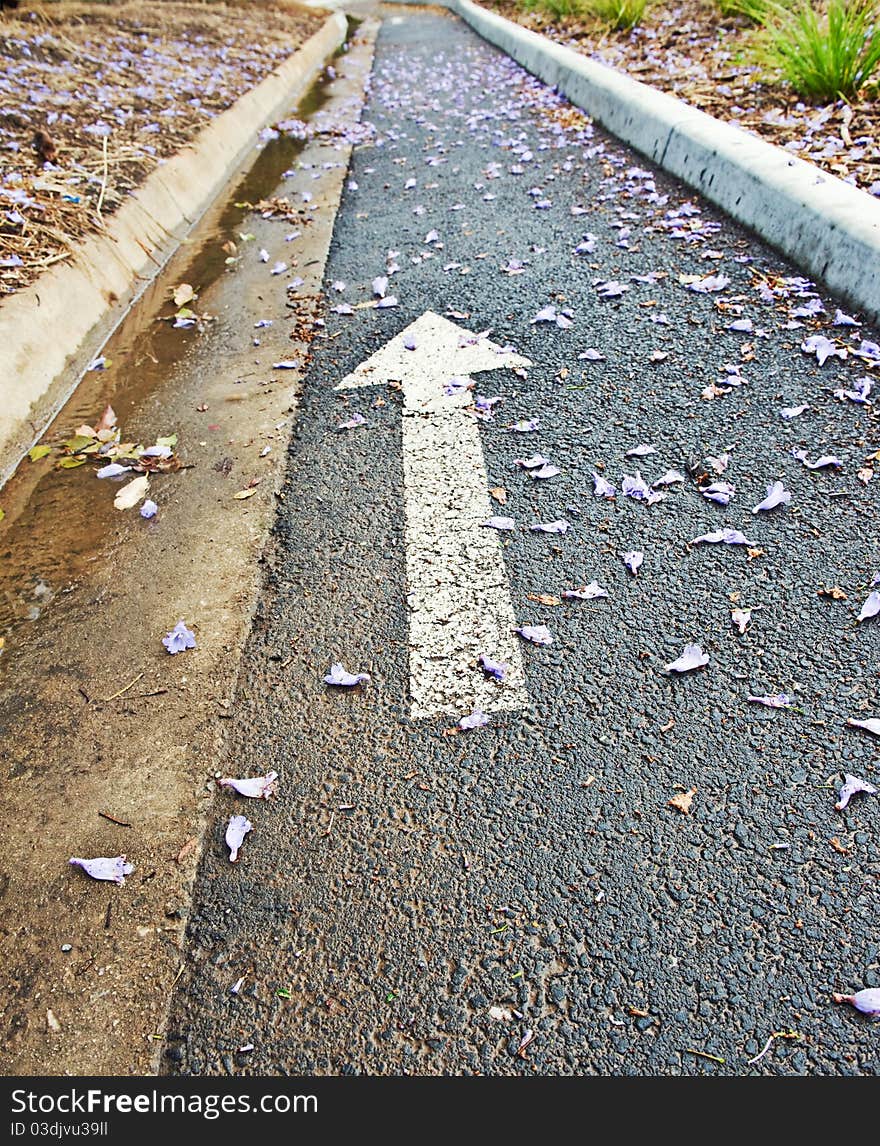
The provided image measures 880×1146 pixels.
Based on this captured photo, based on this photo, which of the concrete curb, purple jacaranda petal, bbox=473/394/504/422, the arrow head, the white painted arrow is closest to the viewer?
the white painted arrow

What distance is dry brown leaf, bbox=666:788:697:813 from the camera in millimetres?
1541

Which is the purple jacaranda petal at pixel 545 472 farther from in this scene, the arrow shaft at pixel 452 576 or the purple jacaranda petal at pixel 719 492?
the purple jacaranda petal at pixel 719 492

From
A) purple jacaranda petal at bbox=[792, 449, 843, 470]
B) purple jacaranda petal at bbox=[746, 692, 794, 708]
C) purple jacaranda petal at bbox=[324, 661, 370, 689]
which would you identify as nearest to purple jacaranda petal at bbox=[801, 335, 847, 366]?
purple jacaranda petal at bbox=[792, 449, 843, 470]

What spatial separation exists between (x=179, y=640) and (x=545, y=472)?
1.28 metres

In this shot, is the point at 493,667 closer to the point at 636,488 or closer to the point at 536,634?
the point at 536,634

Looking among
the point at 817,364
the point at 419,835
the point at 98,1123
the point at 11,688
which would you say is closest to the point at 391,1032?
the point at 419,835

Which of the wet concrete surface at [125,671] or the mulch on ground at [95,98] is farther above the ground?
the mulch on ground at [95,98]

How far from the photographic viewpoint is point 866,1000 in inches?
48.6

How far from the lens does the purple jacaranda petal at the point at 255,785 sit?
164 cm

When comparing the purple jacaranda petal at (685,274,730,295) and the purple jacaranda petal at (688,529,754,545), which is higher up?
the purple jacaranda petal at (685,274,730,295)

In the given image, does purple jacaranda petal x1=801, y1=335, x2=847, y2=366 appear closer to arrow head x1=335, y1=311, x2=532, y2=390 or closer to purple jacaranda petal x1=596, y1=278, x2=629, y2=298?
purple jacaranda petal x1=596, y1=278, x2=629, y2=298

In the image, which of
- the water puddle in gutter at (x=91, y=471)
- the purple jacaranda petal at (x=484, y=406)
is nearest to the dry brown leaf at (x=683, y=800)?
the purple jacaranda petal at (x=484, y=406)

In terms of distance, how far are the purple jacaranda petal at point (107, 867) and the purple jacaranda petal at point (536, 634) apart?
1.05 m

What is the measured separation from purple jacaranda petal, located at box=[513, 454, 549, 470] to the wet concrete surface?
0.83 metres
